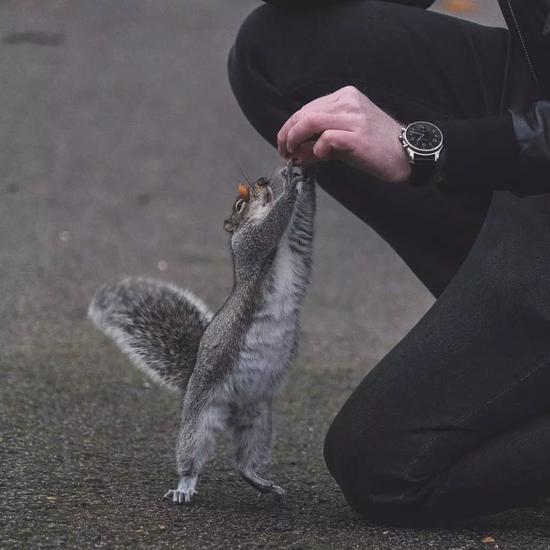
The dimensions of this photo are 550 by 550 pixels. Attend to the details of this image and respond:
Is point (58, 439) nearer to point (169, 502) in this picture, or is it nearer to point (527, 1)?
point (169, 502)

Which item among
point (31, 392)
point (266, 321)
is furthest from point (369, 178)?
point (31, 392)

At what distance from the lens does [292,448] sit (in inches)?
81.0

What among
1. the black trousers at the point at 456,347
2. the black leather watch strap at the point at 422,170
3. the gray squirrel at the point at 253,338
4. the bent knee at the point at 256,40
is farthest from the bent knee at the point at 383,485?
the bent knee at the point at 256,40

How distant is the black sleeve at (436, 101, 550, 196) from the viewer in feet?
4.97

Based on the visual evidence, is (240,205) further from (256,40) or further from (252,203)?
(256,40)

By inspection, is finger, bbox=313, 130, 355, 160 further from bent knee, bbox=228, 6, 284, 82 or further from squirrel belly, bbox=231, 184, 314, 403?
bent knee, bbox=228, 6, 284, 82

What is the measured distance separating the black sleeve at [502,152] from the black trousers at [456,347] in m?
0.05

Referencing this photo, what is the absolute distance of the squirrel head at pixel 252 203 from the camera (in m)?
1.86

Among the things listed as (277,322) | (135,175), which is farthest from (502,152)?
(135,175)

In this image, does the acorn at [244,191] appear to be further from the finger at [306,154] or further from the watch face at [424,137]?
the watch face at [424,137]

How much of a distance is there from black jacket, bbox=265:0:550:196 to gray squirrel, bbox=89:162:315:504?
0.30 meters

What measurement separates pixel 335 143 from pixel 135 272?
5.90 feet

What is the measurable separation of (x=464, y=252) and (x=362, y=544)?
0.62 m

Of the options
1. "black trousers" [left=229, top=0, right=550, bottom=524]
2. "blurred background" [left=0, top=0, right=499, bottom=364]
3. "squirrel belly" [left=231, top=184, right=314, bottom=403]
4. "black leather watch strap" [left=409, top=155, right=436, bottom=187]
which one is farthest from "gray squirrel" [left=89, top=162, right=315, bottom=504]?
"blurred background" [left=0, top=0, right=499, bottom=364]
